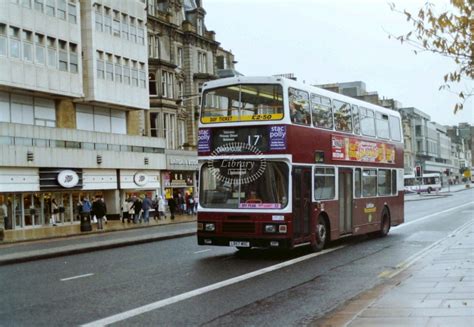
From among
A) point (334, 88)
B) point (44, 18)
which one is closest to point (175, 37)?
point (44, 18)

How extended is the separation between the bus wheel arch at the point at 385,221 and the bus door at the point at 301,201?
652 centimetres

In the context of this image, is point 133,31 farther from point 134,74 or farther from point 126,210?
point 126,210

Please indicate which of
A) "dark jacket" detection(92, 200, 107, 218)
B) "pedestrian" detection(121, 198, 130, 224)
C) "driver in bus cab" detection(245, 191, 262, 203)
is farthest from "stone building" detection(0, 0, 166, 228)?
"driver in bus cab" detection(245, 191, 262, 203)

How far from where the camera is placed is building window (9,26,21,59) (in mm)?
35188

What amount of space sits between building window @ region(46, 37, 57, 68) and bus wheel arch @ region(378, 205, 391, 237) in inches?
914

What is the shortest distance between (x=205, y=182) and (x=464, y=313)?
9136 millimetres

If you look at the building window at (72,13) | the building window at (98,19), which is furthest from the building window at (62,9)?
the building window at (98,19)

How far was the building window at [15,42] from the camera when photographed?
35188 mm

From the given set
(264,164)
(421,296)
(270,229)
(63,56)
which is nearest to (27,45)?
(63,56)

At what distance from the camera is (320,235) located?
17406 millimetres

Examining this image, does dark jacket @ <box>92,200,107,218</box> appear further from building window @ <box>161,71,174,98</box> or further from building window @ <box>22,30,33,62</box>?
building window @ <box>161,71,174,98</box>

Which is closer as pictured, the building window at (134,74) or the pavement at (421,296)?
the pavement at (421,296)

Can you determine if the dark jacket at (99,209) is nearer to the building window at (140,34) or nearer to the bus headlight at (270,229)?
the building window at (140,34)

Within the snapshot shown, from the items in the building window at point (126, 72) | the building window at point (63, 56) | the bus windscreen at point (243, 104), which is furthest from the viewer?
the building window at point (126, 72)
